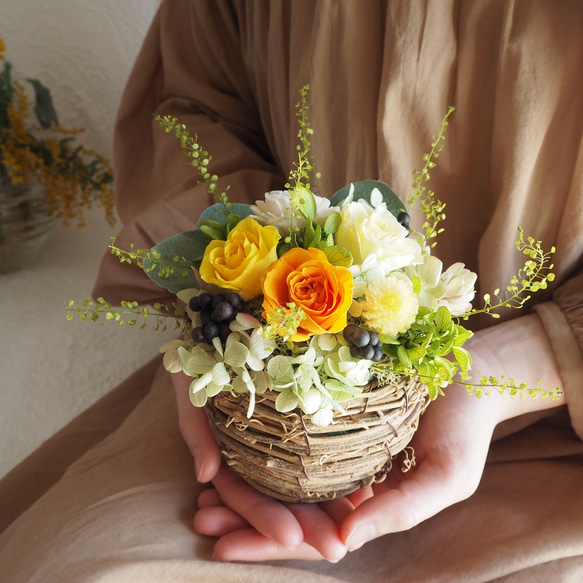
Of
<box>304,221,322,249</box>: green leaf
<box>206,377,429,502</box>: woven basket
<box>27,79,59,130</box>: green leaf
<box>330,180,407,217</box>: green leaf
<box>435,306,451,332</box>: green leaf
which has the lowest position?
<box>206,377,429,502</box>: woven basket

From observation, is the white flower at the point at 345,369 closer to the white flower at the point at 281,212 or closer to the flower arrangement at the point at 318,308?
the flower arrangement at the point at 318,308

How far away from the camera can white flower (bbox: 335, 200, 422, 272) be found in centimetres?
47

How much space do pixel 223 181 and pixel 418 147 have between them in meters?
0.28

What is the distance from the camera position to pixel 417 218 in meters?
0.71

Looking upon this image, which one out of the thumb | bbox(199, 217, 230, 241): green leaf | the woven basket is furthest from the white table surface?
bbox(199, 217, 230, 241): green leaf

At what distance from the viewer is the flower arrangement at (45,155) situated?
1243mm

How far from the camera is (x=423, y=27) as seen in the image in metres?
0.60

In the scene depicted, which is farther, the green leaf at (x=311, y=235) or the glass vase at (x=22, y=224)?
the glass vase at (x=22, y=224)

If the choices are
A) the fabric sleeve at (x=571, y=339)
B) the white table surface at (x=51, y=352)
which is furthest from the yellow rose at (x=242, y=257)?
the white table surface at (x=51, y=352)

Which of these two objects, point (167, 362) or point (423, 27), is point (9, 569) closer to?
point (167, 362)

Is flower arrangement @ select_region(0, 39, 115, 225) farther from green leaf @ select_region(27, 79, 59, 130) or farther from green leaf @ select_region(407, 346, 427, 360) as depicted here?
green leaf @ select_region(407, 346, 427, 360)

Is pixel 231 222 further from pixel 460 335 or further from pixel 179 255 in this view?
pixel 460 335

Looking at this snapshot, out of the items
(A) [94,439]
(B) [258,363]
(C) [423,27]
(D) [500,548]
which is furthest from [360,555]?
(C) [423,27]

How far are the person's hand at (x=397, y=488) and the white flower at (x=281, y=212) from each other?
26 cm
